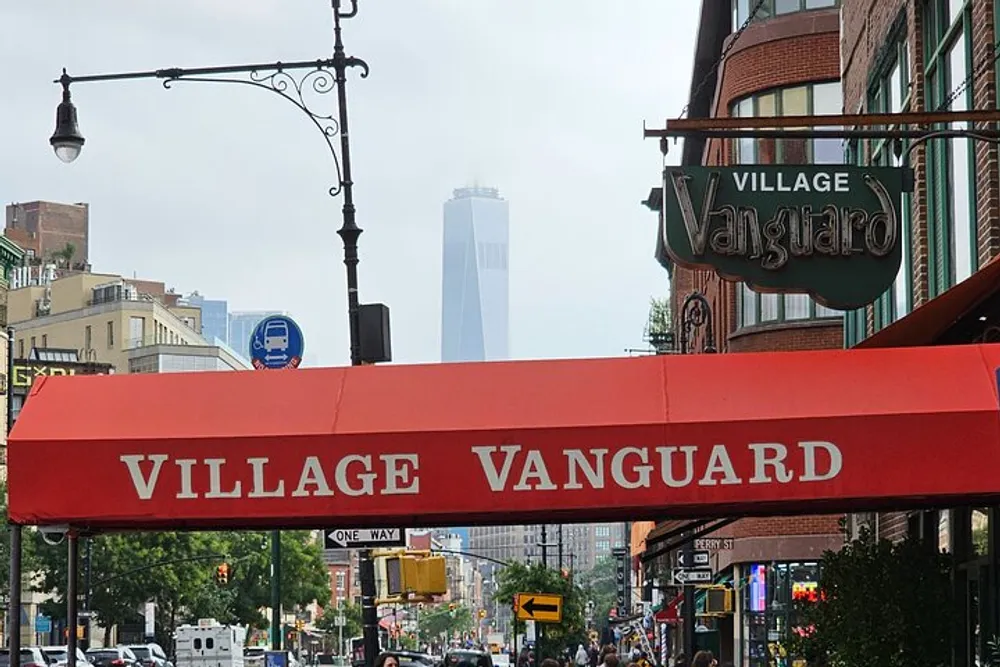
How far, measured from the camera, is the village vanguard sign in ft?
45.4

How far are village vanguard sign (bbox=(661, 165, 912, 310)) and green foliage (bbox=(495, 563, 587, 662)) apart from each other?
46.1m

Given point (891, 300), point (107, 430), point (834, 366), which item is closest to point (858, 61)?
point (891, 300)

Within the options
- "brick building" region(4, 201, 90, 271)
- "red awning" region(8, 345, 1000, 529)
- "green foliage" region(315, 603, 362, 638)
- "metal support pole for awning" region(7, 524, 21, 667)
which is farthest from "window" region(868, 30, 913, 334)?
"green foliage" region(315, 603, 362, 638)

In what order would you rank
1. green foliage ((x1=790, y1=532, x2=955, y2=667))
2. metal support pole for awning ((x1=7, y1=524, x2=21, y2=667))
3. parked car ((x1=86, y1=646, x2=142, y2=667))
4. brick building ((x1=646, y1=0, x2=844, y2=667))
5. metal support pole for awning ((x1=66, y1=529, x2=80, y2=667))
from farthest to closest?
parked car ((x1=86, y1=646, x2=142, y2=667))
brick building ((x1=646, y1=0, x2=844, y2=667))
green foliage ((x1=790, y1=532, x2=955, y2=667))
metal support pole for awning ((x1=66, y1=529, x2=80, y2=667))
metal support pole for awning ((x1=7, y1=524, x2=21, y2=667))

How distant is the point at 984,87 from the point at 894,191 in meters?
1.20

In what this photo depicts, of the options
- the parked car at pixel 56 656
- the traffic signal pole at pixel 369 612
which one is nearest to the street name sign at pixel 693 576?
the traffic signal pole at pixel 369 612

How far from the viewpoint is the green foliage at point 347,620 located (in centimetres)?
16112

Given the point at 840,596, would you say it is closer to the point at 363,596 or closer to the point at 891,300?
the point at 891,300

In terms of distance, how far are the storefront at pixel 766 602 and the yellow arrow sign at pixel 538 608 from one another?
407 cm

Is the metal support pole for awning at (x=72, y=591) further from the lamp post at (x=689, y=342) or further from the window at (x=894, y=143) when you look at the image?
the lamp post at (x=689, y=342)

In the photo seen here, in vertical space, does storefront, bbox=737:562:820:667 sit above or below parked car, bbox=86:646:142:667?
above

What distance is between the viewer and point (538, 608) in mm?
40906

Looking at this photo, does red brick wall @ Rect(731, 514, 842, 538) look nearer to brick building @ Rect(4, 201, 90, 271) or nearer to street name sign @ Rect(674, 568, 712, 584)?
street name sign @ Rect(674, 568, 712, 584)

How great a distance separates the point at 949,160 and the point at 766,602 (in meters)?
23.2
